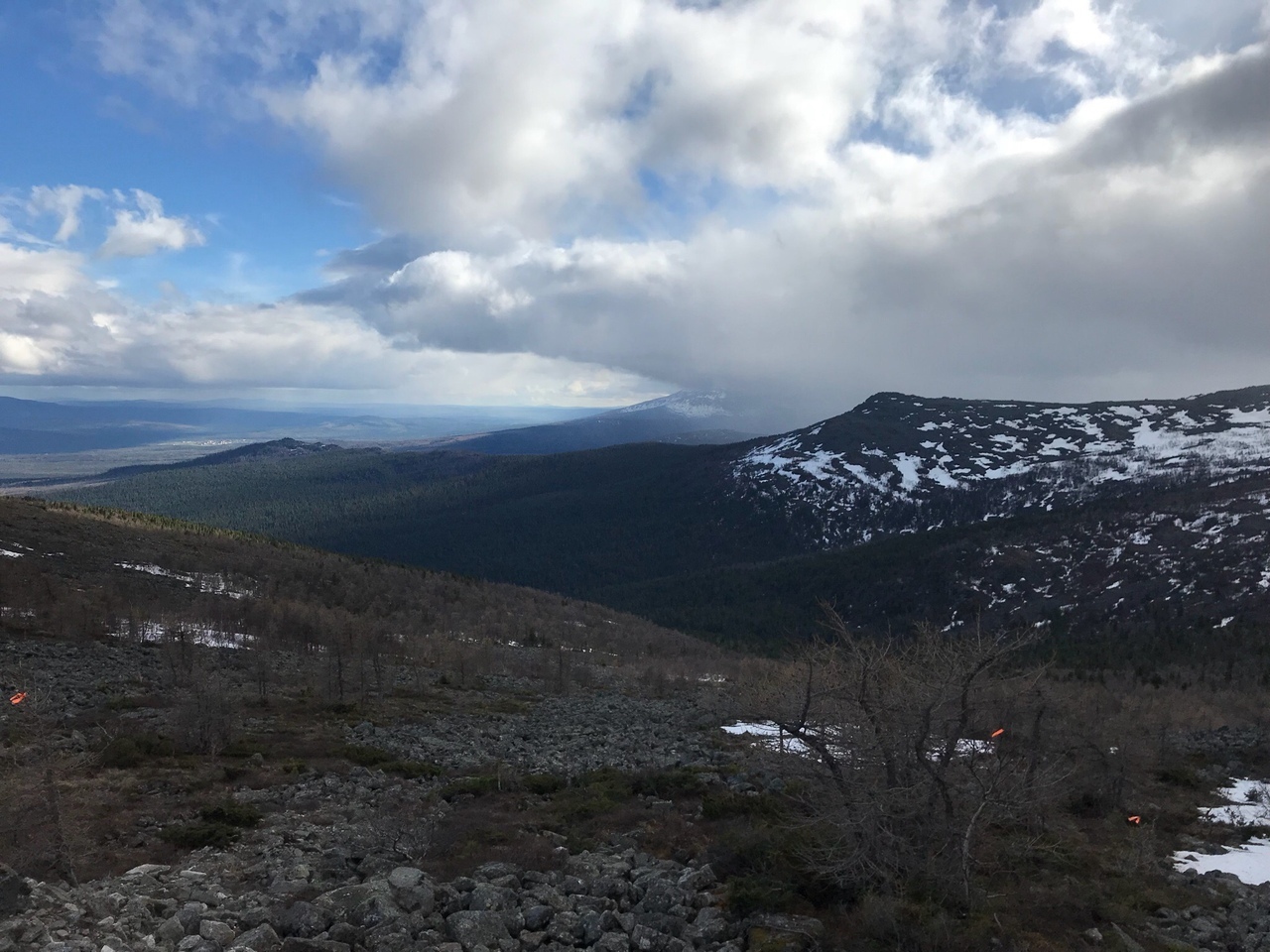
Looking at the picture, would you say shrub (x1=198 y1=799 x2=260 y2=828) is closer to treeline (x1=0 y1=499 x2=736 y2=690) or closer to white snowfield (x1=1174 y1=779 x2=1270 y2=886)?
treeline (x1=0 y1=499 x2=736 y2=690)

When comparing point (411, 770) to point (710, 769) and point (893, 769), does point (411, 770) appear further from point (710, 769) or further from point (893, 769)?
point (893, 769)

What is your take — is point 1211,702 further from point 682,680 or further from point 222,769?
point 222,769

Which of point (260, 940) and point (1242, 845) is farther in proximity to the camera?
point (1242, 845)

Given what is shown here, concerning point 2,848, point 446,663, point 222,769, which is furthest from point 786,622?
point 2,848

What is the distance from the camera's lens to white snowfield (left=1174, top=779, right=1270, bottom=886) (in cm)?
1928

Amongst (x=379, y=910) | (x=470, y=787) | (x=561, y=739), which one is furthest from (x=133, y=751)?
(x=561, y=739)

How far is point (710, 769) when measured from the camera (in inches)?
1049

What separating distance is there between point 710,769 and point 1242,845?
17.5 metres

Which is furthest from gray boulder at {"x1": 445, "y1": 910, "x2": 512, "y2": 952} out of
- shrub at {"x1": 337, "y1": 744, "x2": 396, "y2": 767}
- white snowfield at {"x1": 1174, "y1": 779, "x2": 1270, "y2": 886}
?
white snowfield at {"x1": 1174, "y1": 779, "x2": 1270, "y2": 886}

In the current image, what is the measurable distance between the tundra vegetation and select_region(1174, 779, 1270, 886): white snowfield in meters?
0.81

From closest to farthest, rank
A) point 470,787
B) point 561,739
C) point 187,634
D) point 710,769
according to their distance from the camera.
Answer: point 470,787, point 710,769, point 561,739, point 187,634

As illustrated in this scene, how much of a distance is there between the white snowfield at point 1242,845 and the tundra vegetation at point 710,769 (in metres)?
0.81

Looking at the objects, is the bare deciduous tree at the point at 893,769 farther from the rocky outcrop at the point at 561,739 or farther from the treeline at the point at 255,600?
the treeline at the point at 255,600

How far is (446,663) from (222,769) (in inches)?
1475
